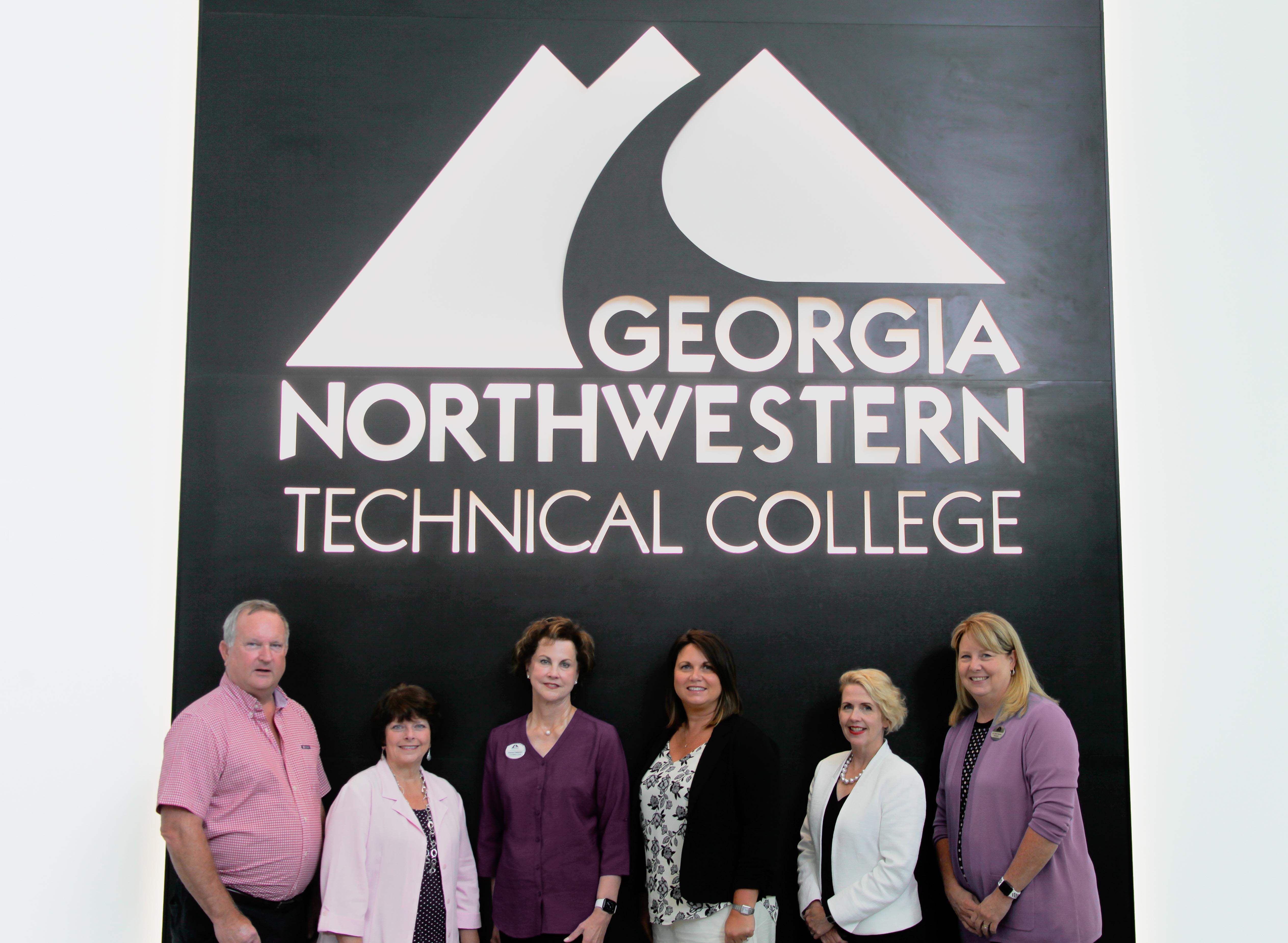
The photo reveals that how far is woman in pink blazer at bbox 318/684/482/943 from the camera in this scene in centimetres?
322

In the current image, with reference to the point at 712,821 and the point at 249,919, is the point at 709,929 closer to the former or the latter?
the point at 712,821

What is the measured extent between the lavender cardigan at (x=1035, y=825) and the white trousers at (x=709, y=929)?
2.35 ft

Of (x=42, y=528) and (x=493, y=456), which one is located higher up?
(x=493, y=456)

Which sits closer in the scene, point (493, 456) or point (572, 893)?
point (572, 893)

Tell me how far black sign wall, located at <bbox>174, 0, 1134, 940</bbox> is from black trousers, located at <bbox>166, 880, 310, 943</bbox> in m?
0.65

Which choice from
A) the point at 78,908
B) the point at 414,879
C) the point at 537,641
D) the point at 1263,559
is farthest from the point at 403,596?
the point at 1263,559

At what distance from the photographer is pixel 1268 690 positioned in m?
4.04

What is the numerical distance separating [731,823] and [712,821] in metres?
0.07

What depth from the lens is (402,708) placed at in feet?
11.2

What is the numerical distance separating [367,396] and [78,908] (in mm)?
2181

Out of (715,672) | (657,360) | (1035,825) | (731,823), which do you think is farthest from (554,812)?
(657,360)

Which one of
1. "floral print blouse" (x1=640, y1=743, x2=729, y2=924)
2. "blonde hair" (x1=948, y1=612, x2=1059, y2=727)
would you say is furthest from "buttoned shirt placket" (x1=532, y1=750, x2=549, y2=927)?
"blonde hair" (x1=948, y1=612, x2=1059, y2=727)

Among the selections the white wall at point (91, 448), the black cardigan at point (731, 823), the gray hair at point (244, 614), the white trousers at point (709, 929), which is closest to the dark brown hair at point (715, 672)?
the black cardigan at point (731, 823)

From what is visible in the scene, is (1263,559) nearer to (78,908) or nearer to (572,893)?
(572,893)
